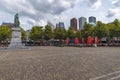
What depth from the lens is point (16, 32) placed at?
1778 inches

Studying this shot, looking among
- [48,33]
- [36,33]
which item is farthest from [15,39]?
[36,33]

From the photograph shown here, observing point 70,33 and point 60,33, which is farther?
point 60,33

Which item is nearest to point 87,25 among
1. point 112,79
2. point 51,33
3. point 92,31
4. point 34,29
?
point 92,31

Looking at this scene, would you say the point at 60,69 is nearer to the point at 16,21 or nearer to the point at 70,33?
the point at 16,21

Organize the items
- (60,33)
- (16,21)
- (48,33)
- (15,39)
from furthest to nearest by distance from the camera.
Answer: (48,33) < (60,33) < (16,21) < (15,39)

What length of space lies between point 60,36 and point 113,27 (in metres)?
28.9

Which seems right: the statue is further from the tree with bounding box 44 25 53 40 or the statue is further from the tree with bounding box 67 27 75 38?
the tree with bounding box 44 25 53 40

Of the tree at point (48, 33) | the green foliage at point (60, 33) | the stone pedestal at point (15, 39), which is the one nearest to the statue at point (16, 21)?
the stone pedestal at point (15, 39)

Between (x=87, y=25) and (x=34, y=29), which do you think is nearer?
(x=87, y=25)

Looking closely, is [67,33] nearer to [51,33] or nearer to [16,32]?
[51,33]

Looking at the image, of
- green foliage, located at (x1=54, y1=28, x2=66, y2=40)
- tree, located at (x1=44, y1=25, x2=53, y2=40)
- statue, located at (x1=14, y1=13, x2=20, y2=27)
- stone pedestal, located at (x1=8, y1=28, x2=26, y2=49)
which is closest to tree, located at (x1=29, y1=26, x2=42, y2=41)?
tree, located at (x1=44, y1=25, x2=53, y2=40)

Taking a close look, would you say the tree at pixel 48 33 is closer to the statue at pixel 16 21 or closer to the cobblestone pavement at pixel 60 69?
the statue at pixel 16 21

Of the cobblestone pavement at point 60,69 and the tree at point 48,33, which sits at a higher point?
the tree at point 48,33

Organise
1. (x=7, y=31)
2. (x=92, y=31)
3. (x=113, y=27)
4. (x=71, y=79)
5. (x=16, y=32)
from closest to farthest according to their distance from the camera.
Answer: (x=71, y=79) → (x=16, y=32) → (x=113, y=27) → (x=92, y=31) → (x=7, y=31)
